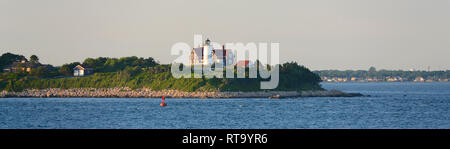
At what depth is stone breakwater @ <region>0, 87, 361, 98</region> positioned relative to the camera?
10994 cm

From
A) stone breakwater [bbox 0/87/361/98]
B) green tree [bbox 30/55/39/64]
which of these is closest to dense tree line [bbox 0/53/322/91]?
stone breakwater [bbox 0/87/361/98]

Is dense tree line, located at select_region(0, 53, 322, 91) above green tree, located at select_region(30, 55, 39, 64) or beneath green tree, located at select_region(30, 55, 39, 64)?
beneath

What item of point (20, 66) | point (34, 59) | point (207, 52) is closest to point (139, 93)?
point (207, 52)

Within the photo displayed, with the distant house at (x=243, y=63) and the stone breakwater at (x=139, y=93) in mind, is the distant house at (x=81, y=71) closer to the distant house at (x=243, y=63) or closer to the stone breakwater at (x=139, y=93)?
the stone breakwater at (x=139, y=93)

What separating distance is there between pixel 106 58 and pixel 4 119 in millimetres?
99446

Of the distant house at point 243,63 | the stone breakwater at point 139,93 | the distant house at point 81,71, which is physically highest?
the distant house at point 243,63

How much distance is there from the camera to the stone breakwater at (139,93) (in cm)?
10994

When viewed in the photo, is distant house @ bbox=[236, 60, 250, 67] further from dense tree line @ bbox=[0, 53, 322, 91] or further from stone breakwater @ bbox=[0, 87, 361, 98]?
stone breakwater @ bbox=[0, 87, 361, 98]

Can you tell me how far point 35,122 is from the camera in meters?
54.9

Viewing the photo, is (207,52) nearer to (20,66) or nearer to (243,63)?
(243,63)

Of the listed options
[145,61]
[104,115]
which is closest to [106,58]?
[145,61]

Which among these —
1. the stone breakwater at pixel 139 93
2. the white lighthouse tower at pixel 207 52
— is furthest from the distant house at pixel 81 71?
the white lighthouse tower at pixel 207 52

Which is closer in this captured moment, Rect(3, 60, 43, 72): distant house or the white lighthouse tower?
the white lighthouse tower

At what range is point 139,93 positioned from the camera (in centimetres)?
11469
